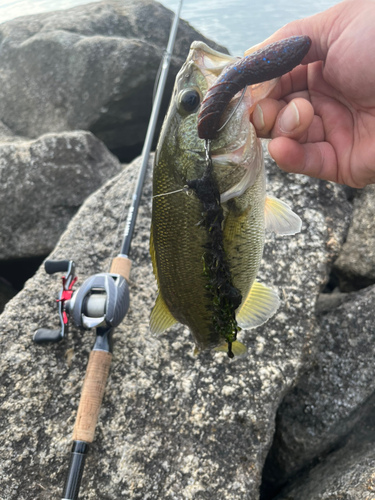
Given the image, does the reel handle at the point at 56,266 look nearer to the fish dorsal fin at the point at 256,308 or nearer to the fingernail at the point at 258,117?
the fish dorsal fin at the point at 256,308

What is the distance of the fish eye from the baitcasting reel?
1174 mm

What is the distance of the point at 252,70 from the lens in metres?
1.25

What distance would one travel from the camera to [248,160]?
151 cm

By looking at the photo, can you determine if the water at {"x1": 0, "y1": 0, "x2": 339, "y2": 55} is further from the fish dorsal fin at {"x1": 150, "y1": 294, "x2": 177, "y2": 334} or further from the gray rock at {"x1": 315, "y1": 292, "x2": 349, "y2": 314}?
the fish dorsal fin at {"x1": 150, "y1": 294, "x2": 177, "y2": 334}

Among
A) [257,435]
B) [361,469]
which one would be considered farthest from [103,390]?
[361,469]

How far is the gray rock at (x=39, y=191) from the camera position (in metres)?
3.71

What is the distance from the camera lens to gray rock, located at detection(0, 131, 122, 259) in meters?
3.71

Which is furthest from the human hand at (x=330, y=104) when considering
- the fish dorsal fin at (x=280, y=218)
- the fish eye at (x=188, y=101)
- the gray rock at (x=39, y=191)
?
the gray rock at (x=39, y=191)

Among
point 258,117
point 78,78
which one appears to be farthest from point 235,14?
point 258,117

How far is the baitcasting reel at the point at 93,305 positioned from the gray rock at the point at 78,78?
402 centimetres

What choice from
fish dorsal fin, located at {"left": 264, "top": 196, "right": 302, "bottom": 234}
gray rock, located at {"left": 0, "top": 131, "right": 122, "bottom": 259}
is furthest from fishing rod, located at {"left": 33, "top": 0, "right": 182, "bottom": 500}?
gray rock, located at {"left": 0, "top": 131, "right": 122, "bottom": 259}

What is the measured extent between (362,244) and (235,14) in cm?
1498

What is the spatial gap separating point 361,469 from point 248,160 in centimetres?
187

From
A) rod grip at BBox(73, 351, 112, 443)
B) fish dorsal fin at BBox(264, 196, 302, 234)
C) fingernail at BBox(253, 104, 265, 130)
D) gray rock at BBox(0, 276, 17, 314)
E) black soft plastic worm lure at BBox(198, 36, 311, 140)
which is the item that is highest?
black soft plastic worm lure at BBox(198, 36, 311, 140)
